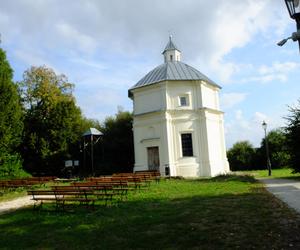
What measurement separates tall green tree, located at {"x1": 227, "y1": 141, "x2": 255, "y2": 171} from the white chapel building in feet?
48.5

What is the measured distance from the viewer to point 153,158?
34.1 metres

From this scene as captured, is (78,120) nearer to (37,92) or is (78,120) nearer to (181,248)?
(37,92)

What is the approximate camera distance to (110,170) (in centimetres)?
4147

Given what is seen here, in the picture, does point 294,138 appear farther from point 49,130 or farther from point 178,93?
point 49,130

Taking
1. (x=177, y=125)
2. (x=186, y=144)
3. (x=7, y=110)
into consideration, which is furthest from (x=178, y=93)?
(x=7, y=110)

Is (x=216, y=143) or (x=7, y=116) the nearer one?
(x=7, y=116)

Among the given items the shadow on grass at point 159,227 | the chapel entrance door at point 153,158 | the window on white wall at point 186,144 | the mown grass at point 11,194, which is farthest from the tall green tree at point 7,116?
the shadow on grass at point 159,227

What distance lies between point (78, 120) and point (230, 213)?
34840mm

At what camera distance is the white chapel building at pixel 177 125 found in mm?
33031

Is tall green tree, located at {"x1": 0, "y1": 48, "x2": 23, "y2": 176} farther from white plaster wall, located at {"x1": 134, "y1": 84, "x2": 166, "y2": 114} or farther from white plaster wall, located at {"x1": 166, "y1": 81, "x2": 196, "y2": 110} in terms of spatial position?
white plaster wall, located at {"x1": 166, "y1": 81, "x2": 196, "y2": 110}

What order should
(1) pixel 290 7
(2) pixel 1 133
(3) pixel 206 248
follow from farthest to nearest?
1. (2) pixel 1 133
2. (3) pixel 206 248
3. (1) pixel 290 7

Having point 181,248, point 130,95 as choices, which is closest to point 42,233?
point 181,248

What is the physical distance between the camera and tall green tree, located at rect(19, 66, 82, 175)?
41878 mm

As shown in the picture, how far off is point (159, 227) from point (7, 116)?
74.0 feet
